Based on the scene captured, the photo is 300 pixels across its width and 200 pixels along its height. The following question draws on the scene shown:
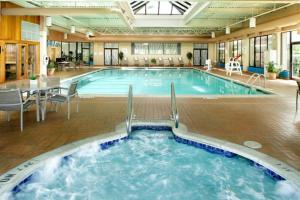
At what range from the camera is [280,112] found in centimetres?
705

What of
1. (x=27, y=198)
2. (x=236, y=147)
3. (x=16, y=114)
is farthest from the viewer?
(x=16, y=114)

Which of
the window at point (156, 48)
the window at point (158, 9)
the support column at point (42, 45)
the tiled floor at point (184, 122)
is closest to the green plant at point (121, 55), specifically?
the window at point (156, 48)

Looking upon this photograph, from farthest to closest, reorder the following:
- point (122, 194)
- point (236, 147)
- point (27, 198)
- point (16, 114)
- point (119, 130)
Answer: point (16, 114) → point (119, 130) → point (236, 147) → point (122, 194) → point (27, 198)

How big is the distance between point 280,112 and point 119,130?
3.72m

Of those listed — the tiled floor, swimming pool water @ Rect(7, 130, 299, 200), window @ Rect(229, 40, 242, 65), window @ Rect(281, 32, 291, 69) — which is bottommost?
swimming pool water @ Rect(7, 130, 299, 200)

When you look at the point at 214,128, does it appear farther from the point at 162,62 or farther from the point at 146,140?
the point at 162,62

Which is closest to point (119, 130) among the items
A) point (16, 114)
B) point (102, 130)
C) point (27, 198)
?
point (102, 130)

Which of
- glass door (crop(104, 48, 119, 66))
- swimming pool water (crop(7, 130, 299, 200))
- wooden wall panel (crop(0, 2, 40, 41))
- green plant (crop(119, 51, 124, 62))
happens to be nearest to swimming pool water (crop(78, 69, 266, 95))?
wooden wall panel (crop(0, 2, 40, 41))

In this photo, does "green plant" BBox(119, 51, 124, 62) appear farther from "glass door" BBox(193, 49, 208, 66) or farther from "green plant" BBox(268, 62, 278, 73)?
"green plant" BBox(268, 62, 278, 73)

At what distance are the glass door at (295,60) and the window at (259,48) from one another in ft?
8.52

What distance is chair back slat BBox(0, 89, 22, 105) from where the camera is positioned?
16.6 feet

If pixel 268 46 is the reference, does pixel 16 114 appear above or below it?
below

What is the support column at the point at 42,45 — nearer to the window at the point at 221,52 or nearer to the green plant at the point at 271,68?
the green plant at the point at 271,68

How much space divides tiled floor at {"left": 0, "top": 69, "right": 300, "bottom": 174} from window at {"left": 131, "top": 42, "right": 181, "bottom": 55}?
24531mm
